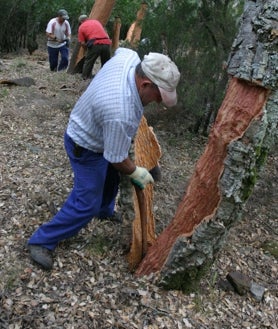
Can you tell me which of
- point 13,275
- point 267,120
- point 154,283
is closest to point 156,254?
point 154,283

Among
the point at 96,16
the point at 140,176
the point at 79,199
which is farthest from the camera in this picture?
the point at 96,16

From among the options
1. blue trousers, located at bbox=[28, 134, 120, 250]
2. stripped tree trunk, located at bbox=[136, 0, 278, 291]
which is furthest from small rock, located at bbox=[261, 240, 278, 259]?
blue trousers, located at bbox=[28, 134, 120, 250]

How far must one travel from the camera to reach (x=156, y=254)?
2873 millimetres

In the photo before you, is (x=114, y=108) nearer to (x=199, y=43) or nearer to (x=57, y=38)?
(x=199, y=43)

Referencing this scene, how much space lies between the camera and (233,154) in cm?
233

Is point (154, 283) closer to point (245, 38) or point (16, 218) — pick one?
point (16, 218)

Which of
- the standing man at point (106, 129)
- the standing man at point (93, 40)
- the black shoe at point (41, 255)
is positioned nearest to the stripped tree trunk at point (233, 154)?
the standing man at point (106, 129)

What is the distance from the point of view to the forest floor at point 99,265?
8.71ft

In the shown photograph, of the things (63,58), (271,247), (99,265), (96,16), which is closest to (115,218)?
(99,265)

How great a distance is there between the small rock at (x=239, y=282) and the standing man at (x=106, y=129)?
974mm

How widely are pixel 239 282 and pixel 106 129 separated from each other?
4.92ft

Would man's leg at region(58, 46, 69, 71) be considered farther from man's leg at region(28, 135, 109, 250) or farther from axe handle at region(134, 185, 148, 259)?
axe handle at region(134, 185, 148, 259)

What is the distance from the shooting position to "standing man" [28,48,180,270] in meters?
2.46

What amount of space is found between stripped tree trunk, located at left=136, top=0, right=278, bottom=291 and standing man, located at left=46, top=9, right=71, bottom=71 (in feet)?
25.7
